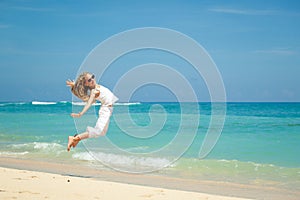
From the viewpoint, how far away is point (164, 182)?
1108 cm

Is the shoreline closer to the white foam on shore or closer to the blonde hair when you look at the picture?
the white foam on shore

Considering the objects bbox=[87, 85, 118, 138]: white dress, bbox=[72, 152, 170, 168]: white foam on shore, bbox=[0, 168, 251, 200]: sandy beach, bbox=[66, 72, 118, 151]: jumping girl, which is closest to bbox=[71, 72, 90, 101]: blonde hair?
bbox=[66, 72, 118, 151]: jumping girl

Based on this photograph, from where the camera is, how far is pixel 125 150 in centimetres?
1825

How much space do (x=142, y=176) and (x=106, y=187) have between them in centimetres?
294

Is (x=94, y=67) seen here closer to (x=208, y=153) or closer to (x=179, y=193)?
(x=179, y=193)

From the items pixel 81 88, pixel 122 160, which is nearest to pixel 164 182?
pixel 81 88

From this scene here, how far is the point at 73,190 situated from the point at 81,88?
1.92 metres

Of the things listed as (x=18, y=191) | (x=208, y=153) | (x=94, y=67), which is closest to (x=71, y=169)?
(x=94, y=67)

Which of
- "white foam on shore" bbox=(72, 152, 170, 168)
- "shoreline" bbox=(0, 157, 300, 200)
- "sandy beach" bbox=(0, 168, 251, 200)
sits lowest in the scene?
"sandy beach" bbox=(0, 168, 251, 200)

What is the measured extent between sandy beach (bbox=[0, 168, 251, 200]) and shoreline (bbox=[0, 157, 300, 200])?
32cm

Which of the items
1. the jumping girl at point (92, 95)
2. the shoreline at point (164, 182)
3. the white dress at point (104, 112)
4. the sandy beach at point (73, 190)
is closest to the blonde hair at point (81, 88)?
the jumping girl at point (92, 95)

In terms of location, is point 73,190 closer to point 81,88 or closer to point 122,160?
point 81,88

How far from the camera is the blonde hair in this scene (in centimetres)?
845

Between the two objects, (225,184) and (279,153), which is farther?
(279,153)
